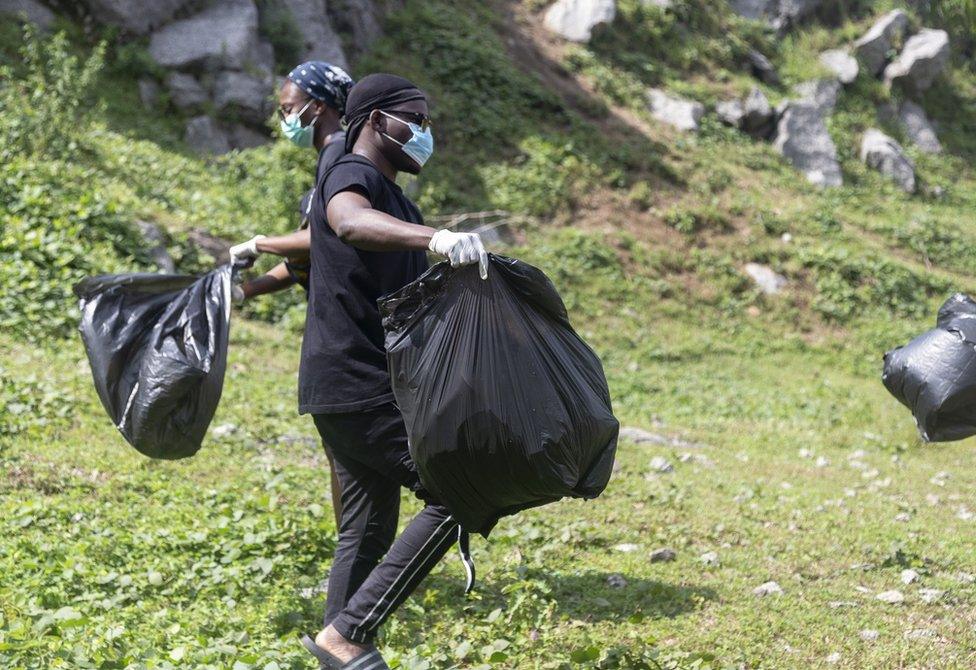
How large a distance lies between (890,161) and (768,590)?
13300 millimetres

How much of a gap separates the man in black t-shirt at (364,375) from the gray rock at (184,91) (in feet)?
29.2

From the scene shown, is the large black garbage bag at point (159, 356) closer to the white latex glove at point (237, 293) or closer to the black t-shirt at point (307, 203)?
the white latex glove at point (237, 293)

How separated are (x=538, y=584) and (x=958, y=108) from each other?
60.9ft

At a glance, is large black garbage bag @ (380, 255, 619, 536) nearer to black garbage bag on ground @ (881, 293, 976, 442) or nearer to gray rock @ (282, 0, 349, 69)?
black garbage bag on ground @ (881, 293, 976, 442)

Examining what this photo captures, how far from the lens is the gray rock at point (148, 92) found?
11141 mm

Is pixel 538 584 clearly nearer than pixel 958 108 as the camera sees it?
Yes

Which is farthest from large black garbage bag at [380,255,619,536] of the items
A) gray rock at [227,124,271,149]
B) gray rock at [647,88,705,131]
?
gray rock at [647,88,705,131]

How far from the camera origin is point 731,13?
18.9 metres

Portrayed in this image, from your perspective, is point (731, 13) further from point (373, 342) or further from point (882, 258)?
point (373, 342)

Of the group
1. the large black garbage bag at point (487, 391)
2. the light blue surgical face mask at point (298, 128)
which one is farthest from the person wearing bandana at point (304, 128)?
the large black garbage bag at point (487, 391)

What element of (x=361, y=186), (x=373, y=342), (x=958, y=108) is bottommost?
(x=958, y=108)

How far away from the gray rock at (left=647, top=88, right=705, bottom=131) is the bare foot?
1316cm

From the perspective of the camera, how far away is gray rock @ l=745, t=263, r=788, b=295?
11.5 metres

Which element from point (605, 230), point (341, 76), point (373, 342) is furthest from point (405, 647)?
point (605, 230)
